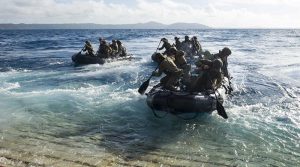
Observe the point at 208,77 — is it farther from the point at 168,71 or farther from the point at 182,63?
the point at 182,63

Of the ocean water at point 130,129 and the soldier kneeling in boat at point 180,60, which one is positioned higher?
the soldier kneeling in boat at point 180,60

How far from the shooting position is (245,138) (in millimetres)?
11336

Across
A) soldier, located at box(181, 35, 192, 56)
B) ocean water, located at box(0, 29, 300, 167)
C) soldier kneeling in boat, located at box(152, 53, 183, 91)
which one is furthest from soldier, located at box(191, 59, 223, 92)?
soldier, located at box(181, 35, 192, 56)

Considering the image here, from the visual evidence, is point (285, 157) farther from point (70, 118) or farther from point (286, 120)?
point (70, 118)

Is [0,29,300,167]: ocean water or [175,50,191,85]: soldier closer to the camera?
[0,29,300,167]: ocean water

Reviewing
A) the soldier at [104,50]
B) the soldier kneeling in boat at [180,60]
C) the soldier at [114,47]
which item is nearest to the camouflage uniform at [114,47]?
the soldier at [114,47]

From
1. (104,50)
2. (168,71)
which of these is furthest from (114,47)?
(168,71)

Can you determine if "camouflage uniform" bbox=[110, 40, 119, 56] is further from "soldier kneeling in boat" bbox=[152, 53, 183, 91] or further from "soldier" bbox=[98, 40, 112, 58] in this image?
"soldier kneeling in boat" bbox=[152, 53, 183, 91]

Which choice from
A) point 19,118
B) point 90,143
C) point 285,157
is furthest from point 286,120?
point 19,118

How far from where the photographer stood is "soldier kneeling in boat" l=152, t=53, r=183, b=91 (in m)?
12.9

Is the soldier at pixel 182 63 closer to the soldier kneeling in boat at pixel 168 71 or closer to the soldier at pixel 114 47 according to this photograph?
the soldier kneeling in boat at pixel 168 71

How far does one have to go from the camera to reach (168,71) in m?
13.1

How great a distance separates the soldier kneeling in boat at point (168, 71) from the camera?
12938mm

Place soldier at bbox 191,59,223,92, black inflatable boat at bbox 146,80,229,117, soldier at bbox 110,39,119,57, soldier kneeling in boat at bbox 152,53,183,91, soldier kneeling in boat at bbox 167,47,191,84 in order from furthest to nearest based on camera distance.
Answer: soldier at bbox 110,39,119,57
soldier kneeling in boat at bbox 167,47,191,84
soldier kneeling in boat at bbox 152,53,183,91
soldier at bbox 191,59,223,92
black inflatable boat at bbox 146,80,229,117
